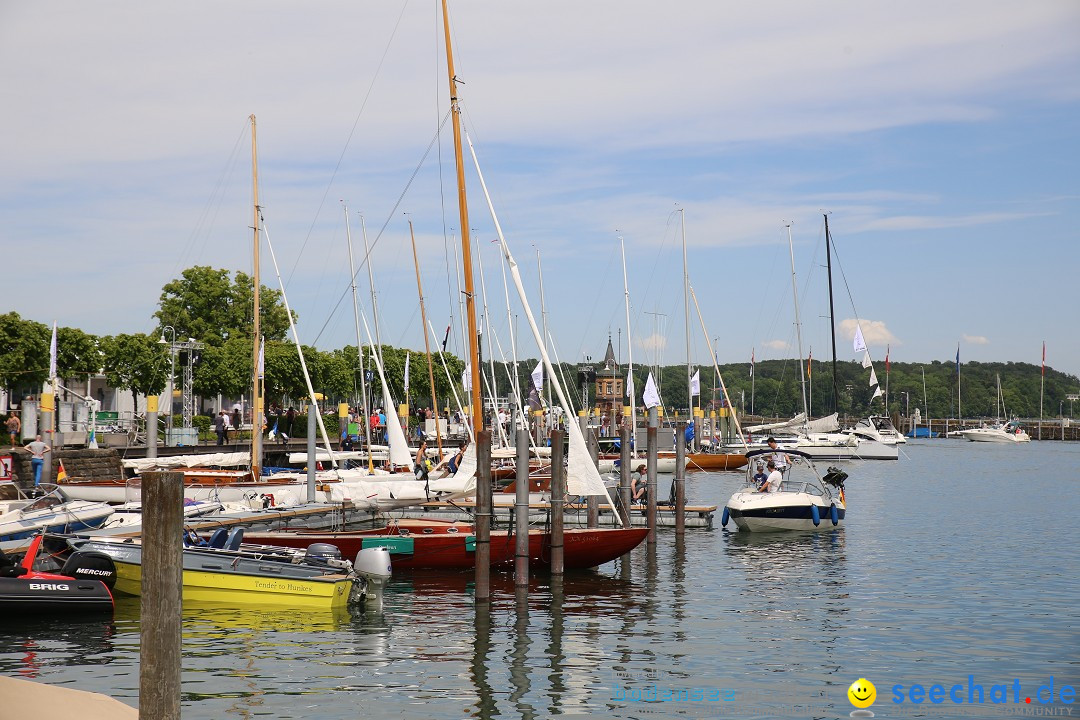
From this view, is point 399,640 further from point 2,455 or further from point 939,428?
point 939,428

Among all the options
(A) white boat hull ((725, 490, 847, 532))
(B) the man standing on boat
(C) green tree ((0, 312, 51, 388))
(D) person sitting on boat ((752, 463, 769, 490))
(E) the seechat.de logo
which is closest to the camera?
(E) the seechat.de logo

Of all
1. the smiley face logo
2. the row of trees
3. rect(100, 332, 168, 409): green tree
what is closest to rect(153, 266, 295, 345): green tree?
the row of trees

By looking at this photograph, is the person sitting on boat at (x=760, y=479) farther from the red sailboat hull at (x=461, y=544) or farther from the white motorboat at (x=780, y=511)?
the red sailboat hull at (x=461, y=544)

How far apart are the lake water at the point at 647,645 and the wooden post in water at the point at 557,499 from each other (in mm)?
605

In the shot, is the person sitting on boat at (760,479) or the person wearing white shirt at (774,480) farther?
the person sitting on boat at (760,479)

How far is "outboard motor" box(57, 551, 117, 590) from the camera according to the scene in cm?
2088

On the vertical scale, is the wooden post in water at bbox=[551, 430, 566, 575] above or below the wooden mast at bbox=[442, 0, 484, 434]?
below

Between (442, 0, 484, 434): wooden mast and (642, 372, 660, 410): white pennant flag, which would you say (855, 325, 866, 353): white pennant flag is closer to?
(642, 372, 660, 410): white pennant flag

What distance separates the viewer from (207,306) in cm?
8519

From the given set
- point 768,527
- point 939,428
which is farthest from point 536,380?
point 939,428

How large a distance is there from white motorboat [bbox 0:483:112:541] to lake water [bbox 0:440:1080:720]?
189 inches

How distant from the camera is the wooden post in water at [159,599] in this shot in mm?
10383

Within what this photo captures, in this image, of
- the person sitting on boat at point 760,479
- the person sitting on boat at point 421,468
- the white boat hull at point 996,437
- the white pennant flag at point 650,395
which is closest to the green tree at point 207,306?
the white pennant flag at point 650,395

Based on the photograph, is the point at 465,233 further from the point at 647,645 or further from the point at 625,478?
the point at 647,645
